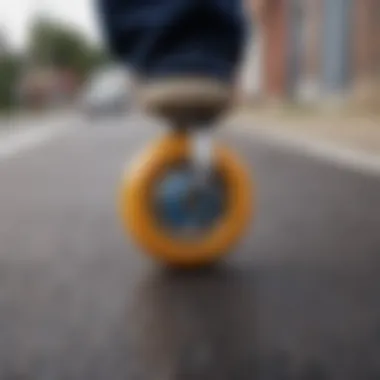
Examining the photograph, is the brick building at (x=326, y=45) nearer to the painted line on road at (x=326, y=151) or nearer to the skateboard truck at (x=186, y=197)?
the painted line on road at (x=326, y=151)

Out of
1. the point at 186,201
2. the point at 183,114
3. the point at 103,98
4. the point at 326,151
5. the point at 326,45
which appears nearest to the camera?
the point at 183,114

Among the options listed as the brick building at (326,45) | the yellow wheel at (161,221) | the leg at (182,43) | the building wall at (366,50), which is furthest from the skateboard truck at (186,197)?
the building wall at (366,50)

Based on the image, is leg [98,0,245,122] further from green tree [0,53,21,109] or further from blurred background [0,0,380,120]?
green tree [0,53,21,109]

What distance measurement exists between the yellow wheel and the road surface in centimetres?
8

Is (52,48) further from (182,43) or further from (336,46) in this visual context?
(182,43)

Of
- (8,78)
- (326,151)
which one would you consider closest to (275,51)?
(8,78)

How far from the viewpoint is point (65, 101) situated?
1400 inches

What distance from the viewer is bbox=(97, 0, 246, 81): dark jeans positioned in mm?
2812

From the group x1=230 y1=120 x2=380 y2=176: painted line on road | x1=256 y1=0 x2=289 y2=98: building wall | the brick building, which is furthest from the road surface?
x1=256 y1=0 x2=289 y2=98: building wall

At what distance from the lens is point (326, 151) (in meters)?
9.16

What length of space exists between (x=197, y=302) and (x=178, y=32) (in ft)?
2.61

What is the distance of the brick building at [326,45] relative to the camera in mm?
16641

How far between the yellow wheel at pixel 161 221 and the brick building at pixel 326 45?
11.7 meters

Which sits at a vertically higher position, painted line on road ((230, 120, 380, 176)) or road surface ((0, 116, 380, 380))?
road surface ((0, 116, 380, 380))
